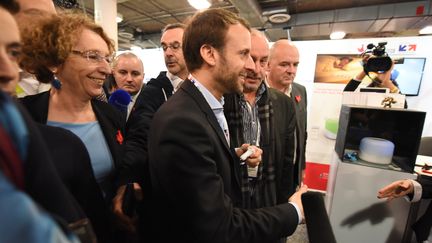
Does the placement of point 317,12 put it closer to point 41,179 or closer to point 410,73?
point 410,73

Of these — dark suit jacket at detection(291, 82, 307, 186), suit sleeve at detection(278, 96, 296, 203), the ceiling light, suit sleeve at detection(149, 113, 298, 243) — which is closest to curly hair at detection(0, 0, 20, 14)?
suit sleeve at detection(149, 113, 298, 243)

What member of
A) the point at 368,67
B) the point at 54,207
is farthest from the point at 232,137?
the point at 368,67

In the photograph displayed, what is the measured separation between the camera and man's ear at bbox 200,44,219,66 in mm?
976

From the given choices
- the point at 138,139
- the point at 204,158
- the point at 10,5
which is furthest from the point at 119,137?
→ the point at 10,5

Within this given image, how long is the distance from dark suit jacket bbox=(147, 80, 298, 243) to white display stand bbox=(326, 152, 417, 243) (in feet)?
4.09

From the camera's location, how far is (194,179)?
2.38 ft

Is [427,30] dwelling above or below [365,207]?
above

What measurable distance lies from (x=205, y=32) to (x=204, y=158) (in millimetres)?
→ 553

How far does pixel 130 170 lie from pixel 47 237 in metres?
0.85

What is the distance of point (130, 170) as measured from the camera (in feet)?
3.48

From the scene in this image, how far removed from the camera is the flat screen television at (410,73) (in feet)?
11.5

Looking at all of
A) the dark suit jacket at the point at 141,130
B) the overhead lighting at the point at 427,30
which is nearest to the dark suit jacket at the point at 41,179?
the dark suit jacket at the point at 141,130

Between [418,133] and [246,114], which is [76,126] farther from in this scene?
[418,133]

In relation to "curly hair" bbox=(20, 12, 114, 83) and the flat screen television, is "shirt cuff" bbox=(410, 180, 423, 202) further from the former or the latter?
the flat screen television
